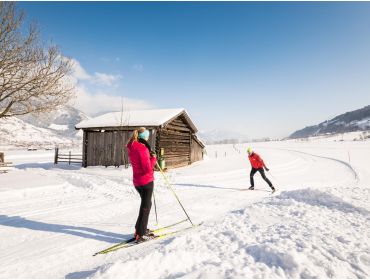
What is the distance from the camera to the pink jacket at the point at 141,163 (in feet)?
15.3

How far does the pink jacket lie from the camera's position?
4.66 m

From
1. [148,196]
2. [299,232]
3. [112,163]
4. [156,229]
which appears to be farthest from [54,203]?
[112,163]

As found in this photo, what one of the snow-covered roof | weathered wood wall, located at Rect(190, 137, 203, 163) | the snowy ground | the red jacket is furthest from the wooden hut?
the snowy ground

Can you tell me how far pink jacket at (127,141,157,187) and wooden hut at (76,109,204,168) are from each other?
12688 mm

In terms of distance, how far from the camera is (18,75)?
1259cm

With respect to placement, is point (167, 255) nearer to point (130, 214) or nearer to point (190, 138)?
point (130, 214)

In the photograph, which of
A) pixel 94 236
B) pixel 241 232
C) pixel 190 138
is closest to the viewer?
pixel 241 232

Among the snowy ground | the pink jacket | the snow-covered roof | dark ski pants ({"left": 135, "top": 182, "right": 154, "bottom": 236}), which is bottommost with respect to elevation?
the snowy ground

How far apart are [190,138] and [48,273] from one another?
66.3ft

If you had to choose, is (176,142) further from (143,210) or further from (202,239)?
(202,239)

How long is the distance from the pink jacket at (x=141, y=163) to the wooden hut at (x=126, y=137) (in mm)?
12688

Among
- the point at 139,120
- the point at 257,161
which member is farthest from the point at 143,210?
the point at 139,120

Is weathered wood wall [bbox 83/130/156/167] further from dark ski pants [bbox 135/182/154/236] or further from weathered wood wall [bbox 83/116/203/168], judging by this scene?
dark ski pants [bbox 135/182/154/236]

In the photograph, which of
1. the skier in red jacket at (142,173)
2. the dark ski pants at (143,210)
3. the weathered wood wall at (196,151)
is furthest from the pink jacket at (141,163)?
the weathered wood wall at (196,151)
